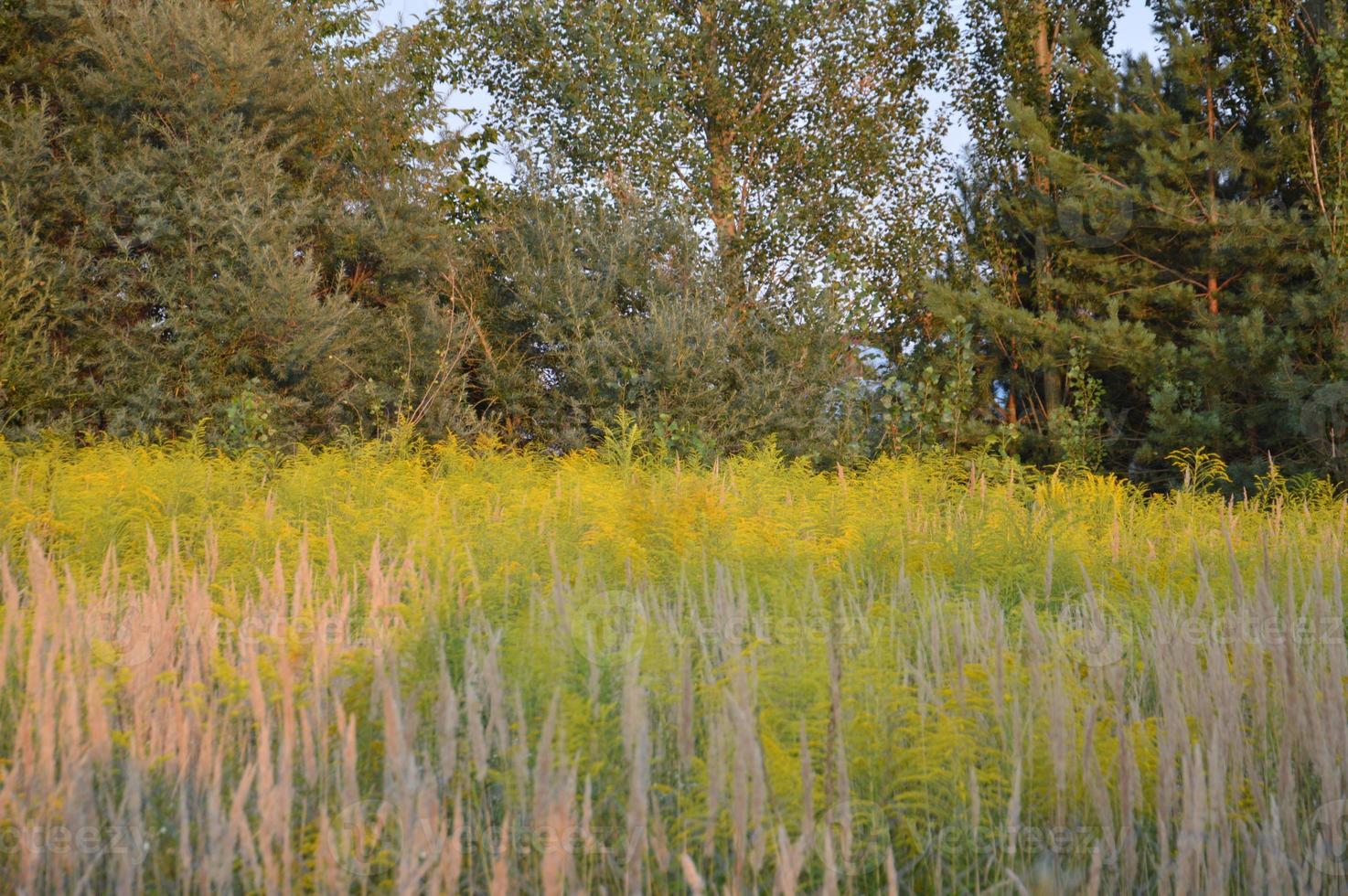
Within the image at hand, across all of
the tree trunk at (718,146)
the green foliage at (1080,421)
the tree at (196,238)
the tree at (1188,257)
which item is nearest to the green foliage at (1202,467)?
the tree at (1188,257)

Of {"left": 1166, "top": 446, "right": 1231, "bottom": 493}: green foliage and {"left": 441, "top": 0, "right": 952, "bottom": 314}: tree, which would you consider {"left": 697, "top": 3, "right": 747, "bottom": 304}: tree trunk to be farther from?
{"left": 1166, "top": 446, "right": 1231, "bottom": 493}: green foliage

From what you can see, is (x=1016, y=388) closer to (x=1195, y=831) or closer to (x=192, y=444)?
(x=192, y=444)

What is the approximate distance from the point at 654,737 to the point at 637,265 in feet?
30.7

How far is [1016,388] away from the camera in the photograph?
11945 mm

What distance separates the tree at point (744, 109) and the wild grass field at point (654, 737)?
9.84 meters

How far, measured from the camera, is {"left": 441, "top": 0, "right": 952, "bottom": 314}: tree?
13812 mm

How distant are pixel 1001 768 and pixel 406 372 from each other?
29.8ft

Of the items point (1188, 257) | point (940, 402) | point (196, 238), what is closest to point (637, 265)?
point (940, 402)

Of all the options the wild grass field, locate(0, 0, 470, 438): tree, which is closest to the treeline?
locate(0, 0, 470, 438): tree

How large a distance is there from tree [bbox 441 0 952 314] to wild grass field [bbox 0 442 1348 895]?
984 centimetres

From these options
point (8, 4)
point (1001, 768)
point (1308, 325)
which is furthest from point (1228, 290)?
point (8, 4)

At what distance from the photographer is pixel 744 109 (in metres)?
14.9

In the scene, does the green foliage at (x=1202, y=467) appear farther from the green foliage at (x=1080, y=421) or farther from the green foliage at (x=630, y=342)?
the green foliage at (x=630, y=342)

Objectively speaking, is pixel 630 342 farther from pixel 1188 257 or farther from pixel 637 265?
pixel 1188 257
